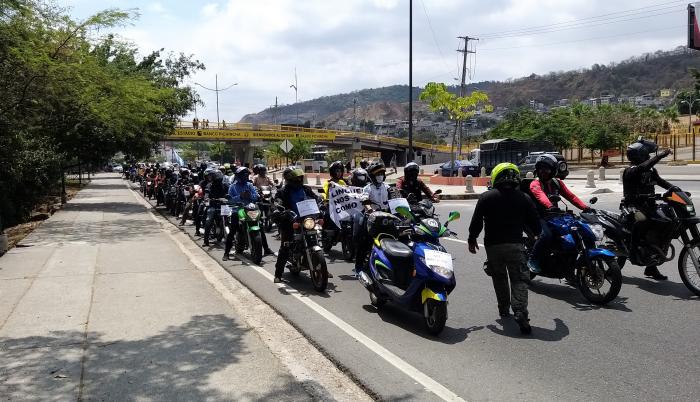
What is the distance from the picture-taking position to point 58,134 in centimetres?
2450

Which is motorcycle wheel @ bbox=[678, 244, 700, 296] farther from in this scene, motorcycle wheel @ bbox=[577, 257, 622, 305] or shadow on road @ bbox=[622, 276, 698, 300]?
motorcycle wheel @ bbox=[577, 257, 622, 305]

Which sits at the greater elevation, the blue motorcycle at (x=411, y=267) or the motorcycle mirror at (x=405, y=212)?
the motorcycle mirror at (x=405, y=212)

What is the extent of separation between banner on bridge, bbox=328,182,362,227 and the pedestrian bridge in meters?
33.8

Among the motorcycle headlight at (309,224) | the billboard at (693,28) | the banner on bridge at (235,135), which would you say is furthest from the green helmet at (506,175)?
the banner on bridge at (235,135)

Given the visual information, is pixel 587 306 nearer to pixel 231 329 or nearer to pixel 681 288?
pixel 681 288

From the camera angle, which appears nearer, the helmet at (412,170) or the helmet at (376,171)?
the helmet at (376,171)

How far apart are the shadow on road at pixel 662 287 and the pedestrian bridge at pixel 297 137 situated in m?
37.4

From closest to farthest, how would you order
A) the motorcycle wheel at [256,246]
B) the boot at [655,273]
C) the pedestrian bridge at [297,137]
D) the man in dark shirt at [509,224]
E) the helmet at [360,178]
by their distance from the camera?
the man in dark shirt at [509,224] → the boot at [655,273] → the motorcycle wheel at [256,246] → the helmet at [360,178] → the pedestrian bridge at [297,137]

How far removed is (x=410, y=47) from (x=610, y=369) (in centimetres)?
2824

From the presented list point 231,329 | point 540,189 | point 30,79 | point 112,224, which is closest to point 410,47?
point 112,224

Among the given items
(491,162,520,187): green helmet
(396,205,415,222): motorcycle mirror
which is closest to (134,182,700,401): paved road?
(396,205,415,222): motorcycle mirror

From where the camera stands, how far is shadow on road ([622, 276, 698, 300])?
7.31 metres

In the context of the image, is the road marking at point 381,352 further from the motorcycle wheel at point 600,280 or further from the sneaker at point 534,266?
the motorcycle wheel at point 600,280

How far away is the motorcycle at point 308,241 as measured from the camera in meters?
8.21
